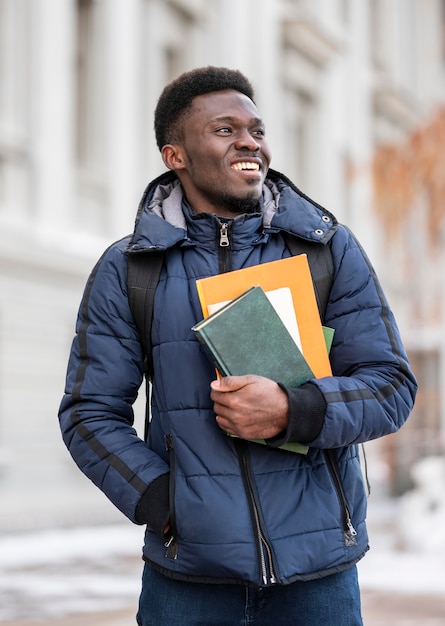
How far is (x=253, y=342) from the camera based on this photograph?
2.58m

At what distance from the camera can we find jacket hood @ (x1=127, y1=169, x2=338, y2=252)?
2730mm

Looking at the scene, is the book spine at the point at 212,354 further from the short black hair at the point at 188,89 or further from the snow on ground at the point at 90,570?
the snow on ground at the point at 90,570

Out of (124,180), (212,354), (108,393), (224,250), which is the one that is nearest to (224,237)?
(224,250)

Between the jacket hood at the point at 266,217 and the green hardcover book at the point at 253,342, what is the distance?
0.71 ft

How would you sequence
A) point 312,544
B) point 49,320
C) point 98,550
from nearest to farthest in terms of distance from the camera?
point 312,544 < point 98,550 < point 49,320

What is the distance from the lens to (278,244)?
9.09 ft

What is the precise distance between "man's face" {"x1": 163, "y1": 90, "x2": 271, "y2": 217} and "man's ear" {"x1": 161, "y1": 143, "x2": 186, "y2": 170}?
0.10ft

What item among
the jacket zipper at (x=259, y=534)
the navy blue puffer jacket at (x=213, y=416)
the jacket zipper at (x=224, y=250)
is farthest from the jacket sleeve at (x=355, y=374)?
the jacket zipper at (x=224, y=250)

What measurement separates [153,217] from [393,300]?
23629 mm

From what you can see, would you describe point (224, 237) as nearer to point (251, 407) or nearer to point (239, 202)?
point (239, 202)

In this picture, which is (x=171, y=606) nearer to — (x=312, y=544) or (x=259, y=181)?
(x=312, y=544)

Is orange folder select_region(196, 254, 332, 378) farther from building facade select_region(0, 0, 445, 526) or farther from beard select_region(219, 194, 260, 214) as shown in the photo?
building facade select_region(0, 0, 445, 526)

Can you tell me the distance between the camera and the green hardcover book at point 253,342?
8.37 ft

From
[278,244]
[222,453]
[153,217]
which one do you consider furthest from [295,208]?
[222,453]
